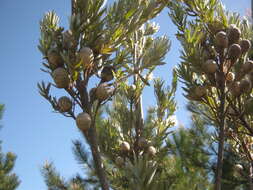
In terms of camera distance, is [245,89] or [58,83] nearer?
[58,83]

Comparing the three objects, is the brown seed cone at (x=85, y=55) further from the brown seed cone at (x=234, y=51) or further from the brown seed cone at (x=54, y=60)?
the brown seed cone at (x=234, y=51)

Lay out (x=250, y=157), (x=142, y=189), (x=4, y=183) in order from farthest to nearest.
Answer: (x=4, y=183) → (x=250, y=157) → (x=142, y=189)

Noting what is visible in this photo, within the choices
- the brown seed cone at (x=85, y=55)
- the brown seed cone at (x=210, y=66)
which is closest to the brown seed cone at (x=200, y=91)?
the brown seed cone at (x=210, y=66)

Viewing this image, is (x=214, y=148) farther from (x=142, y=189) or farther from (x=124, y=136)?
(x=142, y=189)

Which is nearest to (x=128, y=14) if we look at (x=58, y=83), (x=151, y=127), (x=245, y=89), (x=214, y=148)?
(x=58, y=83)

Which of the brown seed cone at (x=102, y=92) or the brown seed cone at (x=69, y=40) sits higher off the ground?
the brown seed cone at (x=69, y=40)

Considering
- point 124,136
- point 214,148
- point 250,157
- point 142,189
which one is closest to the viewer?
point 142,189

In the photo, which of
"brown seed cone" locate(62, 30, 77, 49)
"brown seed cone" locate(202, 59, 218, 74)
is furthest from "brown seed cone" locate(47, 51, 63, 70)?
"brown seed cone" locate(202, 59, 218, 74)
